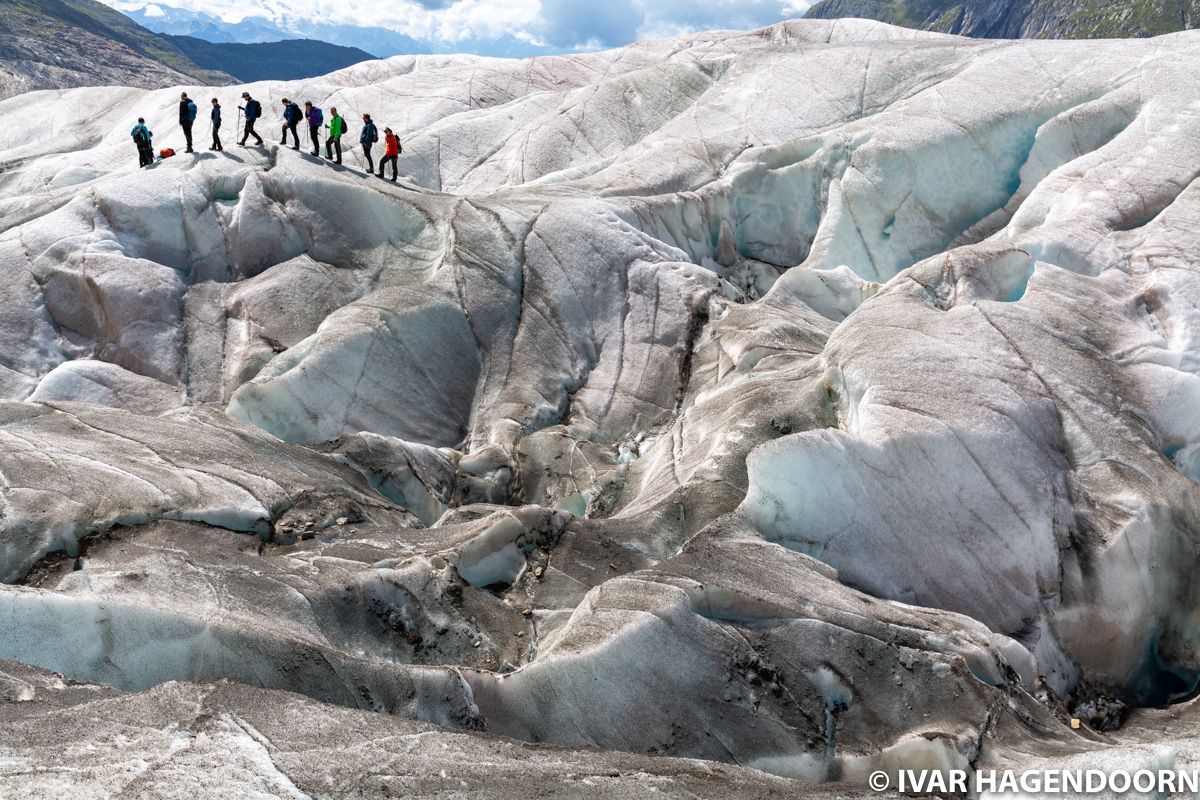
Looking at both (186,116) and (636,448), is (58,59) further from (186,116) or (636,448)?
(636,448)

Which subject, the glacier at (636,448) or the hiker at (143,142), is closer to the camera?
the glacier at (636,448)

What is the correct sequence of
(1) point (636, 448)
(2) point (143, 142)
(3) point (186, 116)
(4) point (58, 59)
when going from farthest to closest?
(4) point (58, 59), (3) point (186, 116), (2) point (143, 142), (1) point (636, 448)

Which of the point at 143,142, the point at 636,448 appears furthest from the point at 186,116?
the point at 636,448

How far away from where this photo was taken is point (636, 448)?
82.0 ft

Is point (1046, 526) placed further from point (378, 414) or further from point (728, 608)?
point (378, 414)

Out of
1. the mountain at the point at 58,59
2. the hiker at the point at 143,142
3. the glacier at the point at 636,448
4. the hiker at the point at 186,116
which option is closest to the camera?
the glacier at the point at 636,448

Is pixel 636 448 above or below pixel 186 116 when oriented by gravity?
below

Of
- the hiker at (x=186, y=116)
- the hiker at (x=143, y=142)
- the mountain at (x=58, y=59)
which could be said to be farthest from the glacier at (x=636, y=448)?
the mountain at (x=58, y=59)

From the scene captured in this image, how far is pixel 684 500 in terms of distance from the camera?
18.1 meters

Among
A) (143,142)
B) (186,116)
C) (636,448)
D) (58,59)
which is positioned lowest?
(636,448)

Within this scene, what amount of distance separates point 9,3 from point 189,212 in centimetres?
16495

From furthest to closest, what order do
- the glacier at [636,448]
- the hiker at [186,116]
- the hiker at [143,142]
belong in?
A: the hiker at [186,116] < the hiker at [143,142] < the glacier at [636,448]

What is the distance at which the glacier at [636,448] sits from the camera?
12.0m

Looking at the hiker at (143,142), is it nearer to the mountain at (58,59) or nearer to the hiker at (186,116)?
the hiker at (186,116)
